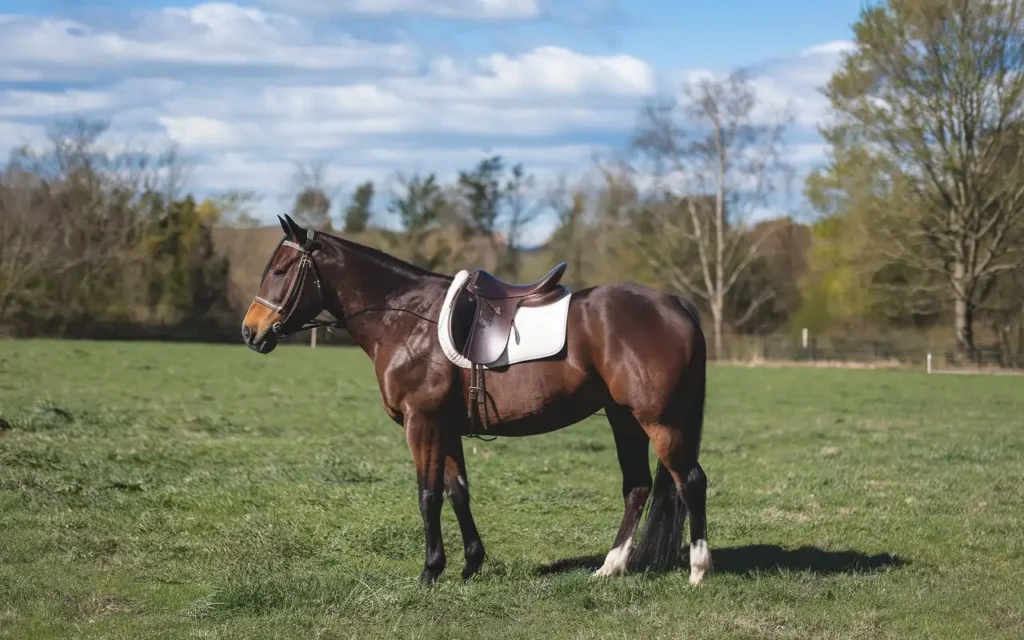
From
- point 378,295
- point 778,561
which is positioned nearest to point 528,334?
point 378,295

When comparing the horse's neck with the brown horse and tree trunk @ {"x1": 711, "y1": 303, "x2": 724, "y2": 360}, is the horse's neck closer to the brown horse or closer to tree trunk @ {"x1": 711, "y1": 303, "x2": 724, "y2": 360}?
the brown horse

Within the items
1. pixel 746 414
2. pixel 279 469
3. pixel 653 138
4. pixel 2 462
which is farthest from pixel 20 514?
pixel 653 138

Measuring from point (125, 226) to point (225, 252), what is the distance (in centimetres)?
645

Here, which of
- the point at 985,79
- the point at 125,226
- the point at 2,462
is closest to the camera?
the point at 2,462

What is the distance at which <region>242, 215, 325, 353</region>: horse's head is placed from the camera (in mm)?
7555

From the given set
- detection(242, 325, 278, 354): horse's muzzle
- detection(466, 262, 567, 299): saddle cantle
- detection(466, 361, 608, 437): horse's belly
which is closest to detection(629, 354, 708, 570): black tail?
detection(466, 361, 608, 437): horse's belly

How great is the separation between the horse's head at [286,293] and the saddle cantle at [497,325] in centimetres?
96

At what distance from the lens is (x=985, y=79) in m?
40.5

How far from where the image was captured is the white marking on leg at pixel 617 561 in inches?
296

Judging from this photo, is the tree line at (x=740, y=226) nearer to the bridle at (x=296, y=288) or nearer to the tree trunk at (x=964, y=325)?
the tree trunk at (x=964, y=325)

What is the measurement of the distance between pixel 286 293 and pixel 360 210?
6770cm

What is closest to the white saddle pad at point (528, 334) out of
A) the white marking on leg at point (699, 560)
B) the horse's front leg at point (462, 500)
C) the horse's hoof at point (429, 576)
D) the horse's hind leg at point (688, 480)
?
the horse's front leg at point (462, 500)

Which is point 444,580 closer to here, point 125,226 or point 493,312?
point 493,312

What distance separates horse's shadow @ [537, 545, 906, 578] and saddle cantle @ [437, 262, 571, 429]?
1.48m
